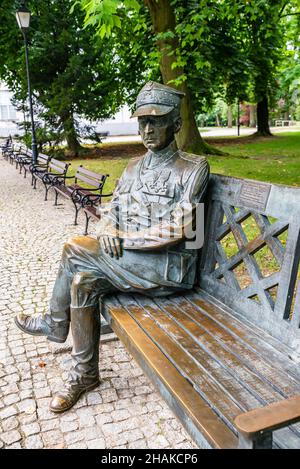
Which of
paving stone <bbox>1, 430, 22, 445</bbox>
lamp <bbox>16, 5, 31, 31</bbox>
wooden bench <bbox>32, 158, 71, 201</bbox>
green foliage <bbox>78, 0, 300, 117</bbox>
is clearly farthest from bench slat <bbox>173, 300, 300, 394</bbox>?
lamp <bbox>16, 5, 31, 31</bbox>

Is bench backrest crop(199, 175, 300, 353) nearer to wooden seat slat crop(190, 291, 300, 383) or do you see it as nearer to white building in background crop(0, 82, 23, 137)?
wooden seat slat crop(190, 291, 300, 383)

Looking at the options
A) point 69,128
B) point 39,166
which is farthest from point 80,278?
point 69,128

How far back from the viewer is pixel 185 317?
291 centimetres

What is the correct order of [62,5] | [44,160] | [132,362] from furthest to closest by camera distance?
1. [62,5]
2. [44,160]
3. [132,362]

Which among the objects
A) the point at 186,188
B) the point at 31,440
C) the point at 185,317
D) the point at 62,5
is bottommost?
the point at 31,440

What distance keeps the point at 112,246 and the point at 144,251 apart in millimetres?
217

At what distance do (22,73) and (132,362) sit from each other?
17.3 meters

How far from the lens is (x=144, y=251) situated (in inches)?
118

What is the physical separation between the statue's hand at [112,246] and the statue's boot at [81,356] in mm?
382

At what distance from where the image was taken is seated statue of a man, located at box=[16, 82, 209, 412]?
9.81 feet

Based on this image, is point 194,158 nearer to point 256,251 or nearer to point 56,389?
point 256,251

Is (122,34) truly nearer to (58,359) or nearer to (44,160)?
(44,160)

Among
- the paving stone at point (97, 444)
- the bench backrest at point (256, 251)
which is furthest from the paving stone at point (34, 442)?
the bench backrest at point (256, 251)

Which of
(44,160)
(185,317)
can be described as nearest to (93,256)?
(185,317)
